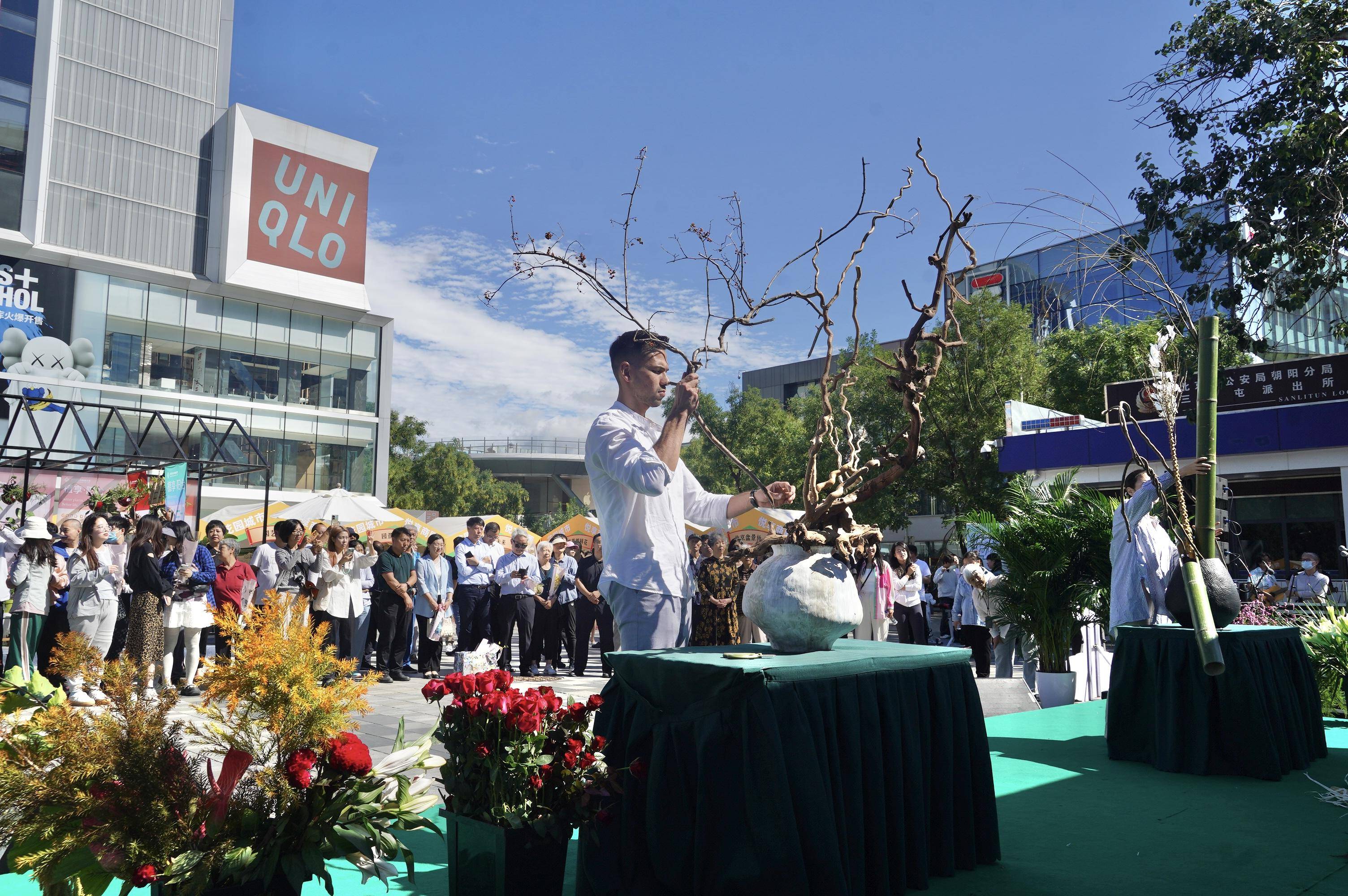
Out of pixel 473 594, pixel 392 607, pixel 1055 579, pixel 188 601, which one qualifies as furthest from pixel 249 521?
pixel 1055 579

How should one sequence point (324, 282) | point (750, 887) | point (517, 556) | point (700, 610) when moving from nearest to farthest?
point (750, 887) → point (700, 610) → point (517, 556) → point (324, 282)

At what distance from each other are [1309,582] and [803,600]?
44.8 ft

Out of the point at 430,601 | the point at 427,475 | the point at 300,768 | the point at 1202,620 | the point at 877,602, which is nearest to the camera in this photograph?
the point at 300,768

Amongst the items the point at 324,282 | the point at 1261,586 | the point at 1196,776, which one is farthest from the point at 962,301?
the point at 324,282

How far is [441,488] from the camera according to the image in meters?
44.5

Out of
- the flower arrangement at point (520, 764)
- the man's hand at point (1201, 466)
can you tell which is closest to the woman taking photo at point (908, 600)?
the man's hand at point (1201, 466)

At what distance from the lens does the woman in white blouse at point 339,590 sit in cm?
895

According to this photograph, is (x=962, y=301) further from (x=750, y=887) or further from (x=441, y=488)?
(x=441, y=488)

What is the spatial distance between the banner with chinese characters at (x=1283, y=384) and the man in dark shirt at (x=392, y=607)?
11451 mm

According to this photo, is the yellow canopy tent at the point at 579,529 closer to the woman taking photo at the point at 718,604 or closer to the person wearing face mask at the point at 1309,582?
the woman taking photo at the point at 718,604

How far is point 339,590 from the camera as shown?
9.08 metres

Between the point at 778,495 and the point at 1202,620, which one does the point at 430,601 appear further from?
the point at 1202,620

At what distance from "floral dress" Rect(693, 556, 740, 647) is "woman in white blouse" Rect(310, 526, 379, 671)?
11.4 feet

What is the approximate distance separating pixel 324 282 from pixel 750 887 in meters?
32.8
